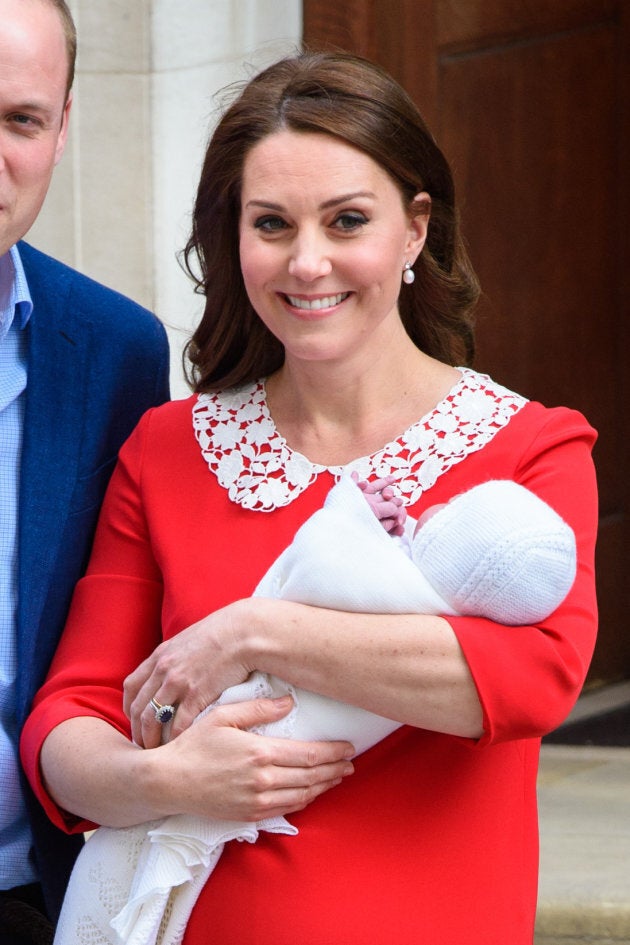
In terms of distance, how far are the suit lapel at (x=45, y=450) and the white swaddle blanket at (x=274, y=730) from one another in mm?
319

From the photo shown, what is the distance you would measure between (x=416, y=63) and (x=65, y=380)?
63.0 inches

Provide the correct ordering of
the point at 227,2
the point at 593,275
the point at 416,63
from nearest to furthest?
the point at 227,2 → the point at 416,63 → the point at 593,275

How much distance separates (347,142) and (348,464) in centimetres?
41

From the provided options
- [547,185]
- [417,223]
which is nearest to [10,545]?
[417,223]

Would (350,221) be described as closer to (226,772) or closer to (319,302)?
(319,302)

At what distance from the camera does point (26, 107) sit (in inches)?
78.3

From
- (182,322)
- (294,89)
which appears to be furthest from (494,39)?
(294,89)

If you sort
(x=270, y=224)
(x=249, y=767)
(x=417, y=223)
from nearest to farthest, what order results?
(x=249, y=767) < (x=270, y=224) < (x=417, y=223)

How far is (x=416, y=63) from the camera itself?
3.43 m

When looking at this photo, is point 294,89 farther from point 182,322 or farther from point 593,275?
point 593,275

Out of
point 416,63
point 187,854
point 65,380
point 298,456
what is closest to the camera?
A: point 187,854

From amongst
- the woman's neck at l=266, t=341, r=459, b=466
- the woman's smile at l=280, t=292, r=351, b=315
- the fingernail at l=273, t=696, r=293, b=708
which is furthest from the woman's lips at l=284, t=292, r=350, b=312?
the fingernail at l=273, t=696, r=293, b=708

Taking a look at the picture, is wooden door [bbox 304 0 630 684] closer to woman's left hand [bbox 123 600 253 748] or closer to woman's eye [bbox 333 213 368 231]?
woman's eye [bbox 333 213 368 231]

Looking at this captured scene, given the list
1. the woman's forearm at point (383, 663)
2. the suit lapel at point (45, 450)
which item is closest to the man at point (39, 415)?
the suit lapel at point (45, 450)
